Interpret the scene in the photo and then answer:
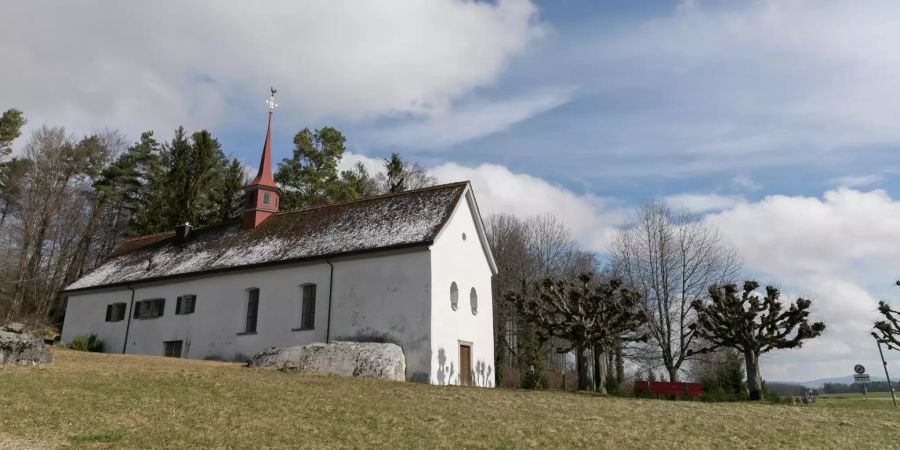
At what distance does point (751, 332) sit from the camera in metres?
21.6

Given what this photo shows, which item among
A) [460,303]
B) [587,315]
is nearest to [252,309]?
[460,303]

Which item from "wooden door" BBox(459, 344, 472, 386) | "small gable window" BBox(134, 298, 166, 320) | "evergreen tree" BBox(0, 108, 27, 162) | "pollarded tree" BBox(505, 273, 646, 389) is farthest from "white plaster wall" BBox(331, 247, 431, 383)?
"evergreen tree" BBox(0, 108, 27, 162)

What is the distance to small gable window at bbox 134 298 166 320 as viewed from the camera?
28156mm

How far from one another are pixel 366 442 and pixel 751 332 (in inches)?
685

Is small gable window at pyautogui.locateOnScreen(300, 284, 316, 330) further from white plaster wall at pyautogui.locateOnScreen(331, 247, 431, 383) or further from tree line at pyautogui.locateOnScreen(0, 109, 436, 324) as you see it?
tree line at pyautogui.locateOnScreen(0, 109, 436, 324)

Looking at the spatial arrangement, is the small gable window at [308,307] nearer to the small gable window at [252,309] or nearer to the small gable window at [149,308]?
the small gable window at [252,309]

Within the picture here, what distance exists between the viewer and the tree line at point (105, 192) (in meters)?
36.9

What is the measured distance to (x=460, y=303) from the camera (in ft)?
77.7

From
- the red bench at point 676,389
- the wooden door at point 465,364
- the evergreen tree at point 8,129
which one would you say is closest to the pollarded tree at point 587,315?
the red bench at point 676,389

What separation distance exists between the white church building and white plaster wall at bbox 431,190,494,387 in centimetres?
5

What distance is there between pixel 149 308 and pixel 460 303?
16.1 m

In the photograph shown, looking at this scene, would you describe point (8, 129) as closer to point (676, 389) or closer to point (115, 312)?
point (115, 312)

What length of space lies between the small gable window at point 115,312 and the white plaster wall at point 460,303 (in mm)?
18108

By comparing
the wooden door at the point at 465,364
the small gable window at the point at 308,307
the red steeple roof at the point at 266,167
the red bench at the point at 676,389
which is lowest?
the red bench at the point at 676,389
